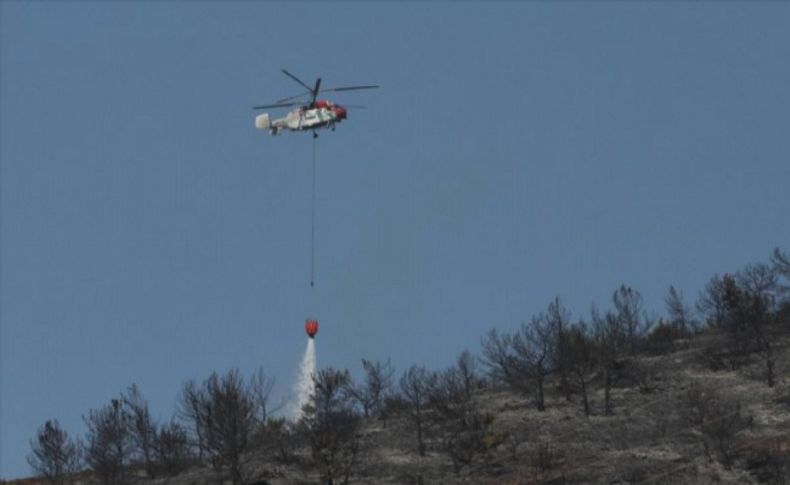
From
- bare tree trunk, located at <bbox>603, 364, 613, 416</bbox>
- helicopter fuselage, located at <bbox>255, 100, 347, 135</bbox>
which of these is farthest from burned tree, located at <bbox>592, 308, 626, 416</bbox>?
helicopter fuselage, located at <bbox>255, 100, 347, 135</bbox>

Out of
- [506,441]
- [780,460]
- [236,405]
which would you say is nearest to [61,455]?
[236,405]

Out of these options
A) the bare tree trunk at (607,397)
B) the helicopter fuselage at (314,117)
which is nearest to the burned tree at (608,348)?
the bare tree trunk at (607,397)

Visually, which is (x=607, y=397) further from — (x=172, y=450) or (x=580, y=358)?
(x=172, y=450)

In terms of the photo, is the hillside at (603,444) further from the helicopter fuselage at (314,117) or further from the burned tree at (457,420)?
the helicopter fuselage at (314,117)

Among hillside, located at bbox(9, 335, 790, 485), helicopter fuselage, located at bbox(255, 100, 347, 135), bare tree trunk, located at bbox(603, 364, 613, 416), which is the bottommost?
hillside, located at bbox(9, 335, 790, 485)

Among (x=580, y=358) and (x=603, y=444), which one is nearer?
(x=603, y=444)

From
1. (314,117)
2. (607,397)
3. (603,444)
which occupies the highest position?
(314,117)

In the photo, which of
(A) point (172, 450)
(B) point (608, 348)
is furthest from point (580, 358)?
(A) point (172, 450)

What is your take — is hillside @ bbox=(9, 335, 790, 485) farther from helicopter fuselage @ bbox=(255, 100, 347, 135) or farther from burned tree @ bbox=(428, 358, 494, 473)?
helicopter fuselage @ bbox=(255, 100, 347, 135)

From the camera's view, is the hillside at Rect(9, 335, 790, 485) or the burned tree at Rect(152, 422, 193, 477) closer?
the hillside at Rect(9, 335, 790, 485)

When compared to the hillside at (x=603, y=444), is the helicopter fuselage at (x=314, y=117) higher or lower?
higher

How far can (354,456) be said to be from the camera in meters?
59.0

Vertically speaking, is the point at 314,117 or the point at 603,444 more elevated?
the point at 314,117

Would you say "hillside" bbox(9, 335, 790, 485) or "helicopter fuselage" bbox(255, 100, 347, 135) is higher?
"helicopter fuselage" bbox(255, 100, 347, 135)
